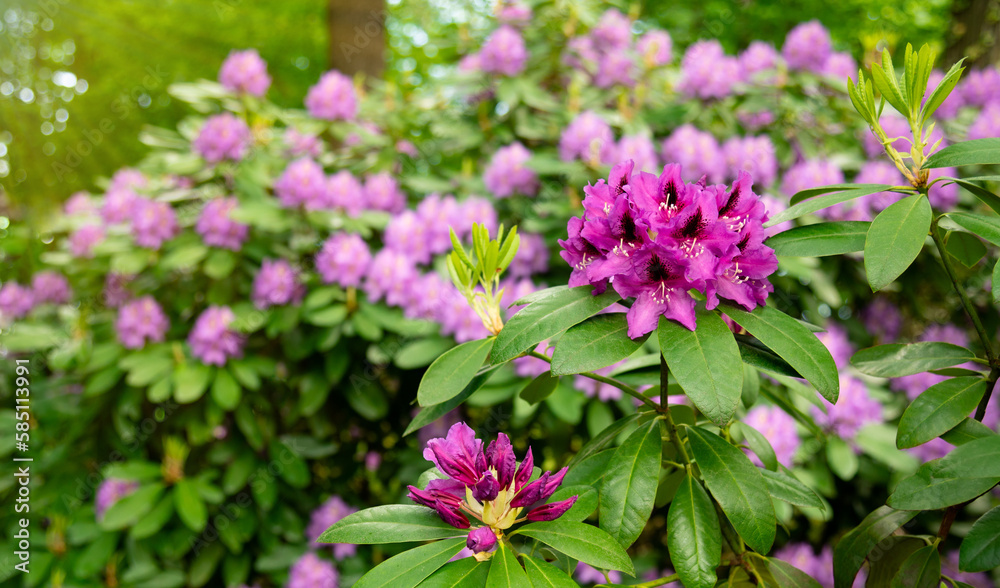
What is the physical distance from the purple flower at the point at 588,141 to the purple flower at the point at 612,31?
0.67 meters

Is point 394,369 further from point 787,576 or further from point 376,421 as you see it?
point 787,576

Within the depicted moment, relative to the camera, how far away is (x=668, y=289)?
778mm

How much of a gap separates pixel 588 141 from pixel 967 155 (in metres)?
1.75

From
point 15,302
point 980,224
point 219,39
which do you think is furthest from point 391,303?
point 219,39

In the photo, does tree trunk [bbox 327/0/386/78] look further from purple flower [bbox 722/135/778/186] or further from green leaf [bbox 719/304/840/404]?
green leaf [bbox 719/304/840/404]

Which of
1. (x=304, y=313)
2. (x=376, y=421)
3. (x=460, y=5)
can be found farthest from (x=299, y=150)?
(x=460, y=5)

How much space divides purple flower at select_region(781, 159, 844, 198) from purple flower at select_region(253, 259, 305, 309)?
1.81 m

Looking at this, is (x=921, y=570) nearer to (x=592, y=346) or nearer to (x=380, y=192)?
(x=592, y=346)

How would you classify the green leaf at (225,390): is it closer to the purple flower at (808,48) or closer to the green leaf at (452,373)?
the green leaf at (452,373)

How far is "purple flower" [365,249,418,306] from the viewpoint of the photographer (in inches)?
91.5

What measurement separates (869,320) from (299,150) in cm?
251

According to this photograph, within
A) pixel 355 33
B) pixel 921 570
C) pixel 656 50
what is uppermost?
pixel 355 33

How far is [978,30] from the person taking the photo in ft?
12.2

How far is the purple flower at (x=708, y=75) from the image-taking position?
2826mm
